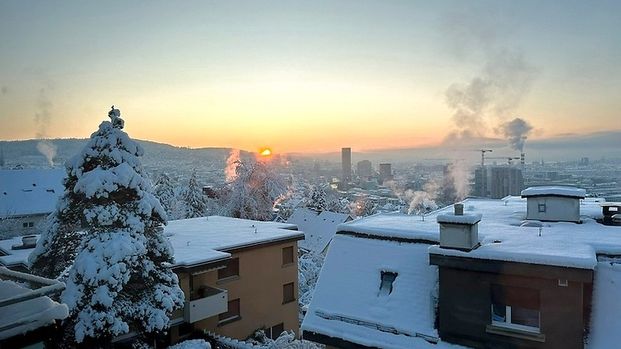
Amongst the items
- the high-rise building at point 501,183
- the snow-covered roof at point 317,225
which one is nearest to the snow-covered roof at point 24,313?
the snow-covered roof at point 317,225

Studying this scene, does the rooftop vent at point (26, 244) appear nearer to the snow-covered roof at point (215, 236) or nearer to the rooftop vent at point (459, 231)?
the snow-covered roof at point (215, 236)

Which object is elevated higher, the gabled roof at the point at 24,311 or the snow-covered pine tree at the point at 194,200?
the gabled roof at the point at 24,311

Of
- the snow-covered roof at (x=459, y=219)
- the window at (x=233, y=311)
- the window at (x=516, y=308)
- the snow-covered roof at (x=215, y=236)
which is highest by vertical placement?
the snow-covered roof at (x=459, y=219)

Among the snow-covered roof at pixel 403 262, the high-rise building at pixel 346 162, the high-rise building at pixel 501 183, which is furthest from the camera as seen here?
the high-rise building at pixel 346 162

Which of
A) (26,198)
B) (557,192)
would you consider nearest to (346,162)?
(26,198)

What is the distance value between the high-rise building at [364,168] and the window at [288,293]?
4723 inches

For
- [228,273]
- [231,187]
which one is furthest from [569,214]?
[231,187]

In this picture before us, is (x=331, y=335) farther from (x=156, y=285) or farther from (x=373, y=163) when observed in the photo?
(x=373, y=163)

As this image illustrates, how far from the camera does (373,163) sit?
152 metres

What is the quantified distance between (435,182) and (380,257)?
283 ft

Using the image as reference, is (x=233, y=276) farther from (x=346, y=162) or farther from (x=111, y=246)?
(x=346, y=162)

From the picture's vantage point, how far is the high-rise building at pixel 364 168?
141900mm

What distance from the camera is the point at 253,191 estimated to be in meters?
44.4

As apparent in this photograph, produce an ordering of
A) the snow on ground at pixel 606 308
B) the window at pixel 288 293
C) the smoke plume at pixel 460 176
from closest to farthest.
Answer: the snow on ground at pixel 606 308 → the window at pixel 288 293 → the smoke plume at pixel 460 176
